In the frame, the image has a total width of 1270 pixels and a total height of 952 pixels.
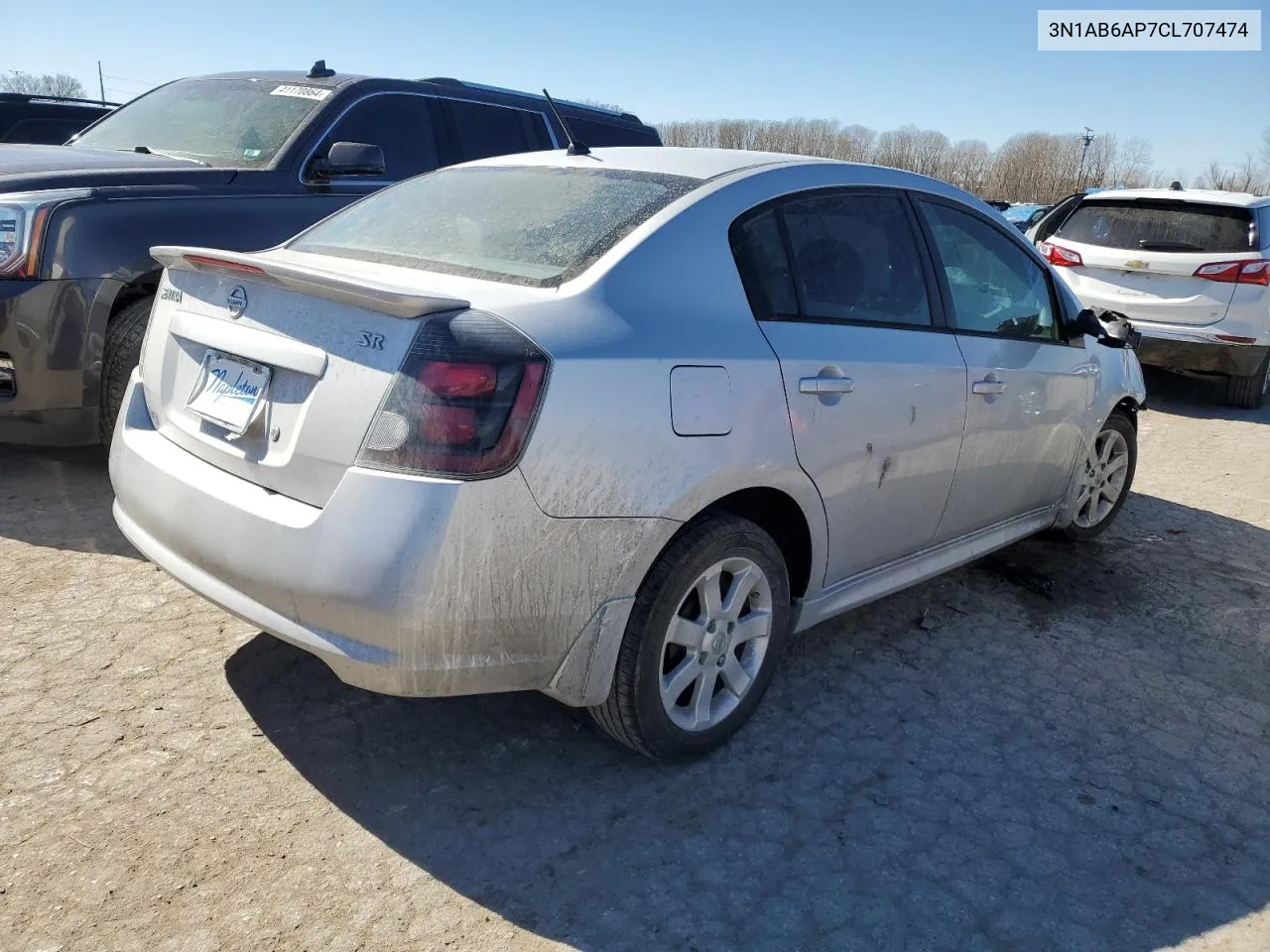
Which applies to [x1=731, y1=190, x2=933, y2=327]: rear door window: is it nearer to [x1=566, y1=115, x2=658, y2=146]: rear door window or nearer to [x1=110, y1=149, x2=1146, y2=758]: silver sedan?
[x1=110, y1=149, x2=1146, y2=758]: silver sedan

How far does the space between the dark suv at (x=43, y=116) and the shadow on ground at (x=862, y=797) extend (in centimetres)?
771

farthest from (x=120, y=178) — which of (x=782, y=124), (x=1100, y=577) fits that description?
(x=782, y=124)

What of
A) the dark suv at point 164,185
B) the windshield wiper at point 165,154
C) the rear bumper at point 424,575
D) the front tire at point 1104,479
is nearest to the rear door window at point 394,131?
the dark suv at point 164,185

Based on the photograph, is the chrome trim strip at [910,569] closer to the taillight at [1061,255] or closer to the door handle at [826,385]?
the door handle at [826,385]

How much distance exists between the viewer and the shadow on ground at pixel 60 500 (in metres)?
4.12

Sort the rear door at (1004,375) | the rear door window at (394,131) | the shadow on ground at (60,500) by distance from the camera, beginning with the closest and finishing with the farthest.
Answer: the rear door at (1004,375) → the shadow on ground at (60,500) → the rear door window at (394,131)

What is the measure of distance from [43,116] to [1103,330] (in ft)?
29.9

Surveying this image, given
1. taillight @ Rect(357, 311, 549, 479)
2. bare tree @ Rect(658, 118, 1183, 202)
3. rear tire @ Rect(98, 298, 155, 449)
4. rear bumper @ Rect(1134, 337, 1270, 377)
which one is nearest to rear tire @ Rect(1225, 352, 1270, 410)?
rear bumper @ Rect(1134, 337, 1270, 377)

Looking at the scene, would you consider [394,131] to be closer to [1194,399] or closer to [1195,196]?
[1195,196]

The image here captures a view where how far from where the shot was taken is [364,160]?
16.2ft

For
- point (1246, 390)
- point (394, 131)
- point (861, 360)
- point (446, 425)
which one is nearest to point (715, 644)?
point (861, 360)

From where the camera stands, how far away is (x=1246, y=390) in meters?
8.61

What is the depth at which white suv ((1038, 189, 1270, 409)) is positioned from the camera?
26.4 ft

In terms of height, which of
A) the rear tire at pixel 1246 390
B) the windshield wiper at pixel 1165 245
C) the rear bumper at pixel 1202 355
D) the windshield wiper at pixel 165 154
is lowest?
the rear tire at pixel 1246 390
